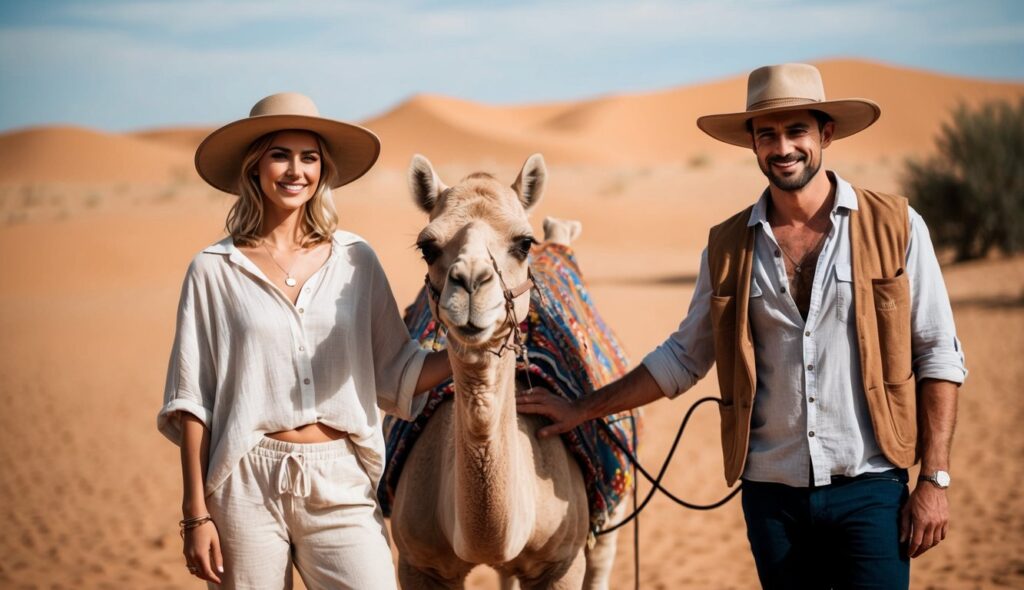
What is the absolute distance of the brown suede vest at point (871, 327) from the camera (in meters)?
3.07

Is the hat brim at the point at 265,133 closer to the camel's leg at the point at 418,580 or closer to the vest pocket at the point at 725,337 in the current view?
the vest pocket at the point at 725,337

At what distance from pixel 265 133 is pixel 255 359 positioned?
2.61 feet

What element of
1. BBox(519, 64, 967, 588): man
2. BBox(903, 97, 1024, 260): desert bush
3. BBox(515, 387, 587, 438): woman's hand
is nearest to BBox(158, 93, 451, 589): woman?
BBox(515, 387, 587, 438): woman's hand

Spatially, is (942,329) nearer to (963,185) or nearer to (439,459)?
(439,459)

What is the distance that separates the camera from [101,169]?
60406 mm

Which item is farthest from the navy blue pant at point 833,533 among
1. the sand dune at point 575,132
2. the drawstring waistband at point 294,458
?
the sand dune at point 575,132

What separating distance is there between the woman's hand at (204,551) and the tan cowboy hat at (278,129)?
116 cm

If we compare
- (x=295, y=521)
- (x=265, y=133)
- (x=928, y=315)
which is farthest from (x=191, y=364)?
(x=928, y=315)

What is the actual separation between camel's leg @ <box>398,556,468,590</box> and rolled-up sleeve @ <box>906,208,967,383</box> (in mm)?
1968

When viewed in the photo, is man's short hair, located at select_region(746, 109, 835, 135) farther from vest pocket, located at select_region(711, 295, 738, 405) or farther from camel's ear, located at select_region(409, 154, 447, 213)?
camel's ear, located at select_region(409, 154, 447, 213)

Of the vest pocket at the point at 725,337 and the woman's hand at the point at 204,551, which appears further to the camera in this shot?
the vest pocket at the point at 725,337

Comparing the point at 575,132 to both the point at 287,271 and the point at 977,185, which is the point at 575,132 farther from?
the point at 287,271

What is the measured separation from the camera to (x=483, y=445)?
297cm

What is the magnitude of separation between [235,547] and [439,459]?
1068 millimetres
